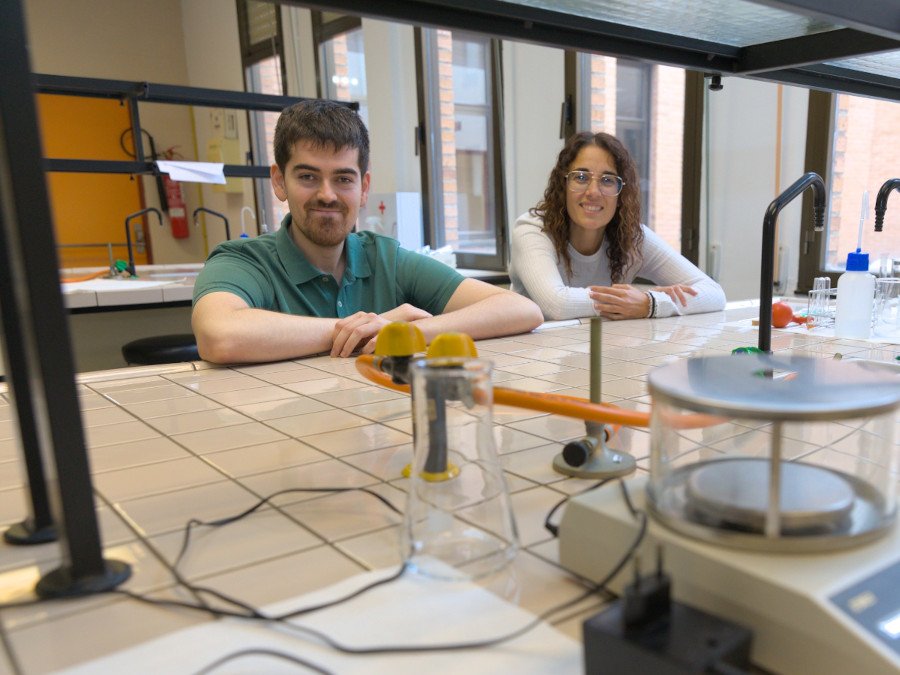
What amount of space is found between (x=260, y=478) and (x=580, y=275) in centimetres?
182

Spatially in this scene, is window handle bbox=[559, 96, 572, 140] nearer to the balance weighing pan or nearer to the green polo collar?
the green polo collar

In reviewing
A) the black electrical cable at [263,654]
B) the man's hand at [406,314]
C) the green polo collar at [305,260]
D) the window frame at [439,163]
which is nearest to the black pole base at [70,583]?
the black electrical cable at [263,654]

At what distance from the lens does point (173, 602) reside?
0.53 meters

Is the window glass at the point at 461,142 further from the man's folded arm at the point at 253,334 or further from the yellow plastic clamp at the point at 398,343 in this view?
the yellow plastic clamp at the point at 398,343

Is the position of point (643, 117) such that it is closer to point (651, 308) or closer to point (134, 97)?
point (651, 308)

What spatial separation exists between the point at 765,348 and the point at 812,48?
44 centimetres

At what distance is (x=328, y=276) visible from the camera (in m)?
1.84

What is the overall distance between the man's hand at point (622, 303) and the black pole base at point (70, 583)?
154cm

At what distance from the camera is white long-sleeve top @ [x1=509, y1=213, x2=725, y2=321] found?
2.02m

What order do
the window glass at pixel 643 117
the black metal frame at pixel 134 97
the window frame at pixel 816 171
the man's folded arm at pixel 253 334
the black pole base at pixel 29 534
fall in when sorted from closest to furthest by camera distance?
the black pole base at pixel 29 534
the man's folded arm at pixel 253 334
the window frame at pixel 816 171
the black metal frame at pixel 134 97
the window glass at pixel 643 117

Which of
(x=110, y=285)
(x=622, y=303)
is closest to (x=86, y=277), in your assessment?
(x=110, y=285)

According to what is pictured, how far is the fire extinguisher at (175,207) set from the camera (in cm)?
662

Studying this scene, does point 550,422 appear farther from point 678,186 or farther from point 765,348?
point 678,186

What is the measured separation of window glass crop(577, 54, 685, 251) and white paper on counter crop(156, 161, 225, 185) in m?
1.72
